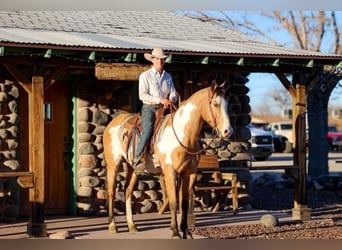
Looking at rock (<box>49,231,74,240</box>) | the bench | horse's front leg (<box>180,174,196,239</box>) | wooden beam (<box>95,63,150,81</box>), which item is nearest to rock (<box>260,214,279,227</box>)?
the bench

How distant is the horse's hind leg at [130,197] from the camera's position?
37.8 ft

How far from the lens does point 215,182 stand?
14656 mm

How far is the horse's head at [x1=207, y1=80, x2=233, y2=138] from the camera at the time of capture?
9.54m

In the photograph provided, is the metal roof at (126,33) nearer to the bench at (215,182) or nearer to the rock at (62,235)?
the bench at (215,182)

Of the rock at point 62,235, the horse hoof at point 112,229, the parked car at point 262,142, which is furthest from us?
the parked car at point 262,142

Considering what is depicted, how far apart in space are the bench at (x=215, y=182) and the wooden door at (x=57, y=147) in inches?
74.4

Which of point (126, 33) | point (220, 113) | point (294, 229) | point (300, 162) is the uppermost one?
point (126, 33)

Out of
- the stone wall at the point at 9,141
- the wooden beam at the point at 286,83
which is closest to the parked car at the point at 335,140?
the wooden beam at the point at 286,83

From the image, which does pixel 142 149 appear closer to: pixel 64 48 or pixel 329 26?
pixel 64 48

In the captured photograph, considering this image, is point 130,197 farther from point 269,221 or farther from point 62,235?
point 269,221

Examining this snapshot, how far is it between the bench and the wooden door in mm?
1891

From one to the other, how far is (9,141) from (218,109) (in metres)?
4.75

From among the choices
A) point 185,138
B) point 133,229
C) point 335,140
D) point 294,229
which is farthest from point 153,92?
point 335,140

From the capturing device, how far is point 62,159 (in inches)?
539
